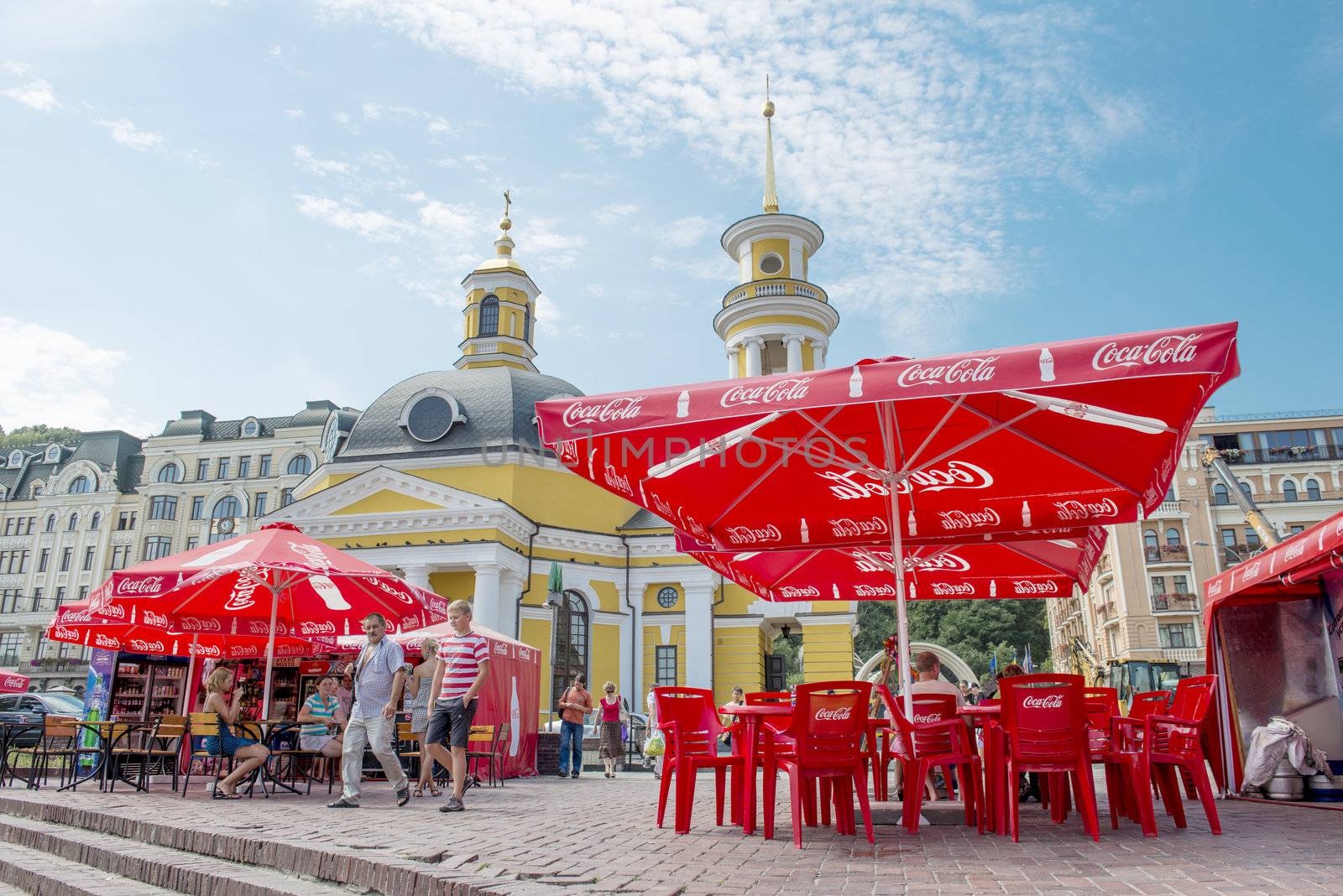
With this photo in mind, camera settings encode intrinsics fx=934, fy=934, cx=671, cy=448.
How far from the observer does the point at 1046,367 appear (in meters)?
5.46

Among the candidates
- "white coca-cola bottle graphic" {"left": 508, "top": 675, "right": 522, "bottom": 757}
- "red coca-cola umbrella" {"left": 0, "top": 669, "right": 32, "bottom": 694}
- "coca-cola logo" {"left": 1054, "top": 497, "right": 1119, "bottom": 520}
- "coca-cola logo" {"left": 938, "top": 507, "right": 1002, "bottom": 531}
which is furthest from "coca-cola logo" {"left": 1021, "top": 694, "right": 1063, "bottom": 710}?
"red coca-cola umbrella" {"left": 0, "top": 669, "right": 32, "bottom": 694}

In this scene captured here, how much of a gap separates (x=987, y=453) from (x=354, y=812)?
635 centimetres

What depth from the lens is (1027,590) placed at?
36.6 ft

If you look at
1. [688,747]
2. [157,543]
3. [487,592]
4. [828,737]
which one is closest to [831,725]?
[828,737]

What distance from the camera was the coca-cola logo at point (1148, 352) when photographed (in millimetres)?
5215

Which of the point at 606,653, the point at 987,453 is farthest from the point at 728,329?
the point at 987,453

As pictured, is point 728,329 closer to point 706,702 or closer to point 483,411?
point 483,411

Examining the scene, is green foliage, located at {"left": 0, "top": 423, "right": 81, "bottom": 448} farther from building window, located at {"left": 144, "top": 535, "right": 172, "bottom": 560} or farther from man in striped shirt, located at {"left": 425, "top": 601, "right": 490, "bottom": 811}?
man in striped shirt, located at {"left": 425, "top": 601, "right": 490, "bottom": 811}

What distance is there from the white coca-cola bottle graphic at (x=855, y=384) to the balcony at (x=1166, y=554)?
51.0 metres

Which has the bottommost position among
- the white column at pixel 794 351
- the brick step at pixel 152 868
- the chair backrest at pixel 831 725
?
the brick step at pixel 152 868

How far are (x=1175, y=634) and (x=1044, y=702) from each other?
1966 inches

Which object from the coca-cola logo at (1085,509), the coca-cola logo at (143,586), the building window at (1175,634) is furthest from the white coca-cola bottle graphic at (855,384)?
the building window at (1175,634)

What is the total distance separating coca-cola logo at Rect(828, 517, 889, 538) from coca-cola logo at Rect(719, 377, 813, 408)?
337cm

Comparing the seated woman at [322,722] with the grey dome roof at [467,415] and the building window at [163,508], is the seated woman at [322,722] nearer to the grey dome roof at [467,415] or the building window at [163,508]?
the grey dome roof at [467,415]
